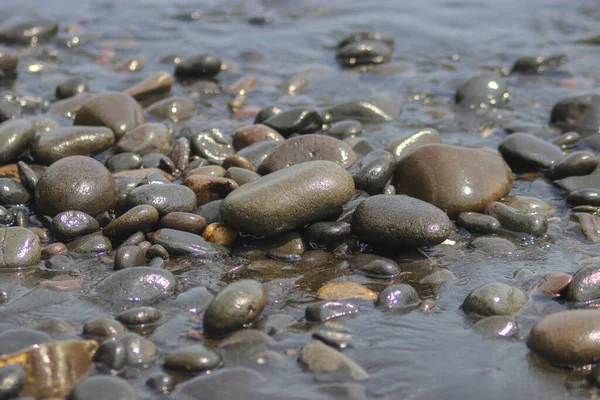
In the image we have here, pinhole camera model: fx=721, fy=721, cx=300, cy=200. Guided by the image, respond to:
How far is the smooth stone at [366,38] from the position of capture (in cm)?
1053

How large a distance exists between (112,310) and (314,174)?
1.62 m

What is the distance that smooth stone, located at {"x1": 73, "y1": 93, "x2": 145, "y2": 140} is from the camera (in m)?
6.60

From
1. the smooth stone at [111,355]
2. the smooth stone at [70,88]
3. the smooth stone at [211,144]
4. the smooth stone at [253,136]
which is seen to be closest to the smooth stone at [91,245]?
the smooth stone at [111,355]

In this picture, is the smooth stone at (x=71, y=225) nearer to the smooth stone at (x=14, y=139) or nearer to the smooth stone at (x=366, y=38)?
the smooth stone at (x=14, y=139)

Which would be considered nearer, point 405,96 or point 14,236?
point 14,236

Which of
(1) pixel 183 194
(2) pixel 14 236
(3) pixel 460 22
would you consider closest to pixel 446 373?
(1) pixel 183 194

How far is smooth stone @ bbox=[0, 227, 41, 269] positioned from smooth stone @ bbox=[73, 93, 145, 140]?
209 cm

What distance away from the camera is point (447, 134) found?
23.9ft

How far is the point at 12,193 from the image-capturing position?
5367 millimetres

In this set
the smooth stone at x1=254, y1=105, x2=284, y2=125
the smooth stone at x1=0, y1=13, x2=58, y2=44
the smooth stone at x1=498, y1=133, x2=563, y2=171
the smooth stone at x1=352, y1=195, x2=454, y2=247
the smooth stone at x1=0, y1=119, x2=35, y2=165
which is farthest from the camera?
the smooth stone at x1=0, y1=13, x2=58, y2=44

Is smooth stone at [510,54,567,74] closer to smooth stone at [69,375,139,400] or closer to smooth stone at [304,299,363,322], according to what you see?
smooth stone at [304,299,363,322]

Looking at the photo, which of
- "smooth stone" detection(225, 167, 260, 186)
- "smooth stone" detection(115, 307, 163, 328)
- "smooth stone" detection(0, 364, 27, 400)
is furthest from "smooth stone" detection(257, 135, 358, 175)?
"smooth stone" detection(0, 364, 27, 400)

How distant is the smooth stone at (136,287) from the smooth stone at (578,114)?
4.90 m

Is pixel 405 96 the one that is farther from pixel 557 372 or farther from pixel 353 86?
pixel 557 372
